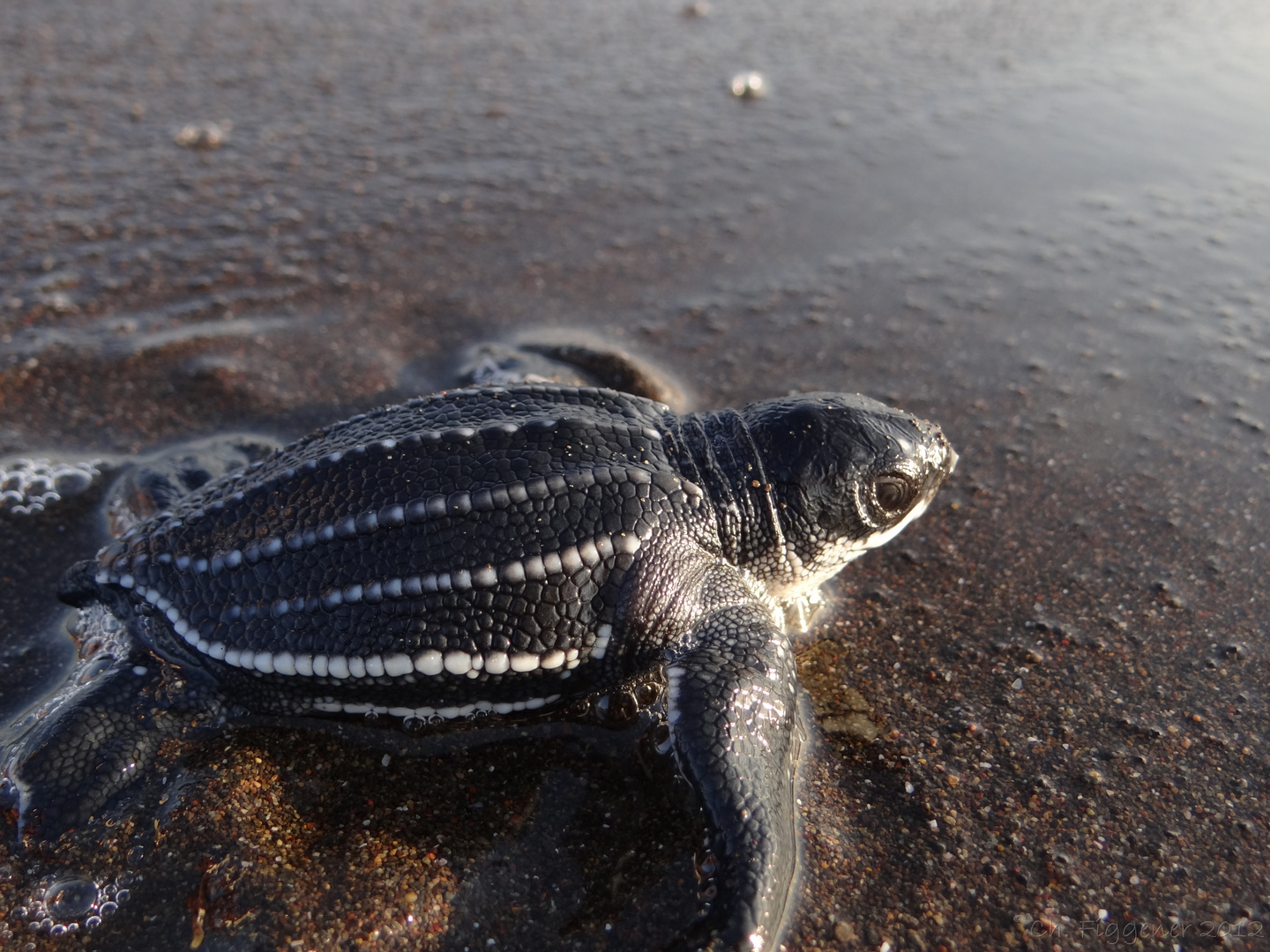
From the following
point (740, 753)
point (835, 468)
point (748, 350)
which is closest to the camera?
point (740, 753)

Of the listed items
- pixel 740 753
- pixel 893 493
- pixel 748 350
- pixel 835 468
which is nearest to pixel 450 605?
pixel 740 753

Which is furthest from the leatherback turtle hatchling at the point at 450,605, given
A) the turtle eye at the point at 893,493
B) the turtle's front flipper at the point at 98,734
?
the turtle eye at the point at 893,493

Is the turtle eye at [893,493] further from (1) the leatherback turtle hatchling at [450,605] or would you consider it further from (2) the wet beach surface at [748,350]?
(2) the wet beach surface at [748,350]

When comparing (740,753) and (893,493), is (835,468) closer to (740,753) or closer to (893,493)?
(893,493)

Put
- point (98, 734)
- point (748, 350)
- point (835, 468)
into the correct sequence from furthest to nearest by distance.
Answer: point (748, 350)
point (835, 468)
point (98, 734)

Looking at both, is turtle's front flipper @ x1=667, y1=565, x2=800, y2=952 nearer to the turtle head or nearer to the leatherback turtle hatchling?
the leatherback turtle hatchling

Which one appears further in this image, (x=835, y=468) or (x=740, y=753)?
(x=835, y=468)

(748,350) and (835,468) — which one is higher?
(835,468)
